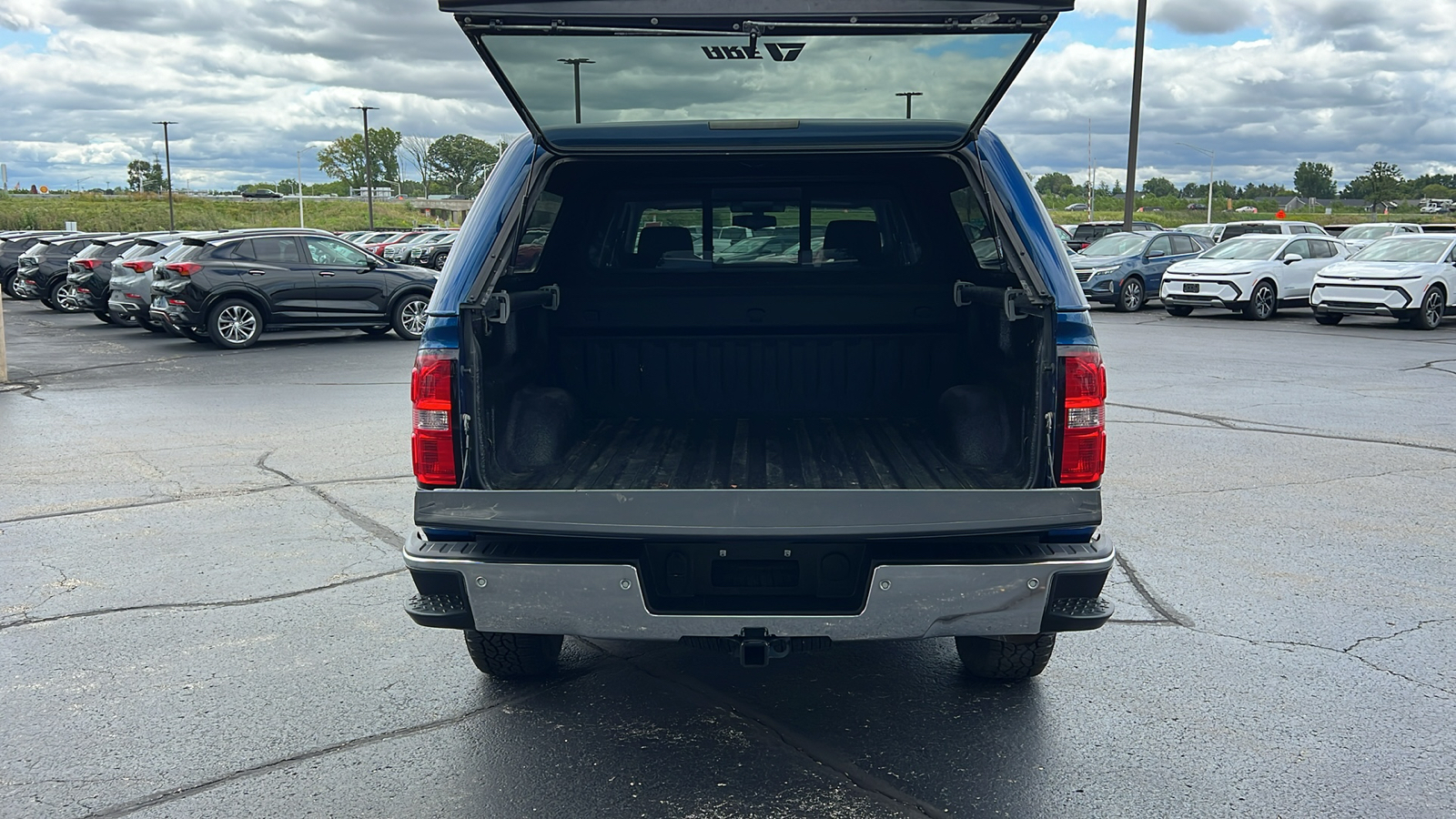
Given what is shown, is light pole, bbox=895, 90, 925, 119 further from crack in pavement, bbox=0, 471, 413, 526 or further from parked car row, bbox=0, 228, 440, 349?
parked car row, bbox=0, 228, 440, 349

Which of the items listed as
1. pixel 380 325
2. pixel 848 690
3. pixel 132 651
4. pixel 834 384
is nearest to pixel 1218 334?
pixel 380 325

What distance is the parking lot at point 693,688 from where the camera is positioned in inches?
127

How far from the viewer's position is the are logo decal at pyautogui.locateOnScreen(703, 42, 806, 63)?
3031mm

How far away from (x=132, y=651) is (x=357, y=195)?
430 feet

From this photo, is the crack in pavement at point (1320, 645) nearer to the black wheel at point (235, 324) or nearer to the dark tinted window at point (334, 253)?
the dark tinted window at point (334, 253)

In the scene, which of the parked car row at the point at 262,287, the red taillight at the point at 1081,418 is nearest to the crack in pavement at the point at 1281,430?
the red taillight at the point at 1081,418

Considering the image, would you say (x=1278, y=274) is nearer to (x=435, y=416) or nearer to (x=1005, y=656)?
(x=1005, y=656)

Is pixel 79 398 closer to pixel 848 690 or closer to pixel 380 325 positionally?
pixel 380 325

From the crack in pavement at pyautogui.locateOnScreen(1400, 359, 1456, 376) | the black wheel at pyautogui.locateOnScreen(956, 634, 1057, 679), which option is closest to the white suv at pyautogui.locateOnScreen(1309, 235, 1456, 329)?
the crack in pavement at pyautogui.locateOnScreen(1400, 359, 1456, 376)

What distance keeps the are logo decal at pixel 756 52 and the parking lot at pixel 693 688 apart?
2080 millimetres

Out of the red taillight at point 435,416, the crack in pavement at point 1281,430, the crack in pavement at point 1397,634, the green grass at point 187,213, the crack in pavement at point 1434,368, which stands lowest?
the crack in pavement at point 1397,634

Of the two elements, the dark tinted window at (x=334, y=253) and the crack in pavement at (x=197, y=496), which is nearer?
the crack in pavement at (x=197, y=496)

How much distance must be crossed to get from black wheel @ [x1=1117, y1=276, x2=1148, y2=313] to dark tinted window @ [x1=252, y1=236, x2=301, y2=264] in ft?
50.7

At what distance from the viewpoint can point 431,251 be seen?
123 feet
